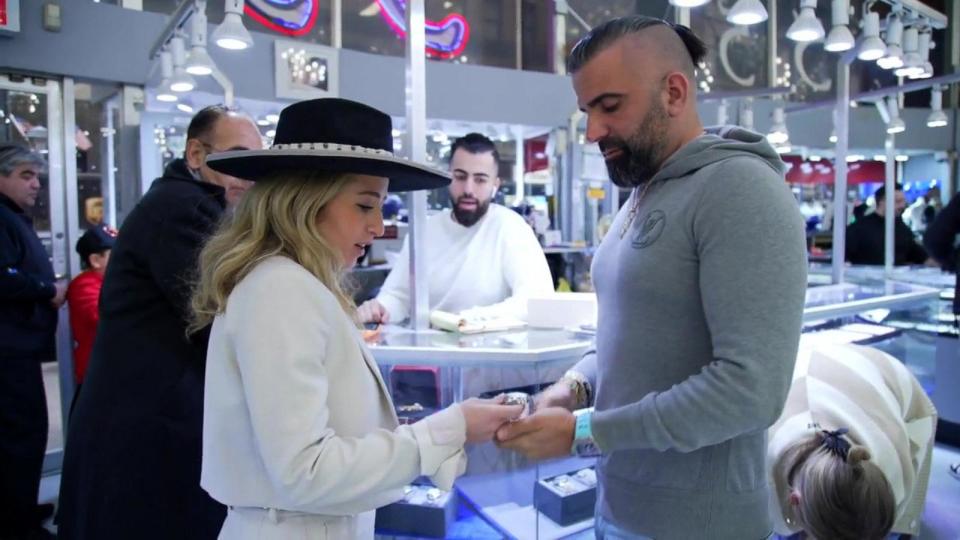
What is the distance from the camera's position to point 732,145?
3.88 feet

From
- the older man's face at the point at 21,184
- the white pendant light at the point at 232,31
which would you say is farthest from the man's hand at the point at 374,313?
the older man's face at the point at 21,184

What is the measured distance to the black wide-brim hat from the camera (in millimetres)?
1149

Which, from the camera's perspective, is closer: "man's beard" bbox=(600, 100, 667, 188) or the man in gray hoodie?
the man in gray hoodie

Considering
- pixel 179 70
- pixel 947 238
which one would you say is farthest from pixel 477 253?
pixel 947 238

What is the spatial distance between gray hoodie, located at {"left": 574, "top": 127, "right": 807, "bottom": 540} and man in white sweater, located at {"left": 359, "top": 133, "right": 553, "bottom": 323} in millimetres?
1573

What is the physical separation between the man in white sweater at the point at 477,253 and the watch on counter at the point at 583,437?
1.62m

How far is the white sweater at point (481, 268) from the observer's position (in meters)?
2.92

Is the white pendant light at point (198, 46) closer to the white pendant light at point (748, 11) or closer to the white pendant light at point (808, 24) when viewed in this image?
the white pendant light at point (748, 11)

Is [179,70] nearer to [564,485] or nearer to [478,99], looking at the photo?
[478,99]

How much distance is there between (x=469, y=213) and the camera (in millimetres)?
3049

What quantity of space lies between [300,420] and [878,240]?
6708 mm

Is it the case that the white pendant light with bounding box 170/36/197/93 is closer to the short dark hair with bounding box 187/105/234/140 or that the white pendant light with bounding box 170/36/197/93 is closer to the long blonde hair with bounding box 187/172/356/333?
the short dark hair with bounding box 187/105/234/140

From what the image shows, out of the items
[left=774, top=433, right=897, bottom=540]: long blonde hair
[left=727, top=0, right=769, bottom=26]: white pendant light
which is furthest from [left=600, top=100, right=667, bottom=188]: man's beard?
[left=727, top=0, right=769, bottom=26]: white pendant light

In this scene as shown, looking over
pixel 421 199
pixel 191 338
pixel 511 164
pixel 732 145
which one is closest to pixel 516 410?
pixel 732 145
